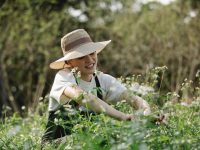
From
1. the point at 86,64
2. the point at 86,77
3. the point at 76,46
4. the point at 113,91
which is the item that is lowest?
the point at 113,91

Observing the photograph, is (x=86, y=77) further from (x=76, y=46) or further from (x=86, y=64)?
(x=76, y=46)

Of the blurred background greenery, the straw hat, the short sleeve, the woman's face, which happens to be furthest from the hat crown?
the blurred background greenery

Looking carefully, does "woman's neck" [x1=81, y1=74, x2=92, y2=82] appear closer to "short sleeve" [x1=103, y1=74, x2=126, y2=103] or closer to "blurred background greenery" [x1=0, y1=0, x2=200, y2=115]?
"short sleeve" [x1=103, y1=74, x2=126, y2=103]

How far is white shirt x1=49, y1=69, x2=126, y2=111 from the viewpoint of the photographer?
464 cm

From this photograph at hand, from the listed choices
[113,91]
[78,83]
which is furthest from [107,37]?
[78,83]

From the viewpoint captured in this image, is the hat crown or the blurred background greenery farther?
the blurred background greenery

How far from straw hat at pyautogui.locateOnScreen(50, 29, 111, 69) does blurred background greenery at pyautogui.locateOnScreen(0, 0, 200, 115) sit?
9.29 metres

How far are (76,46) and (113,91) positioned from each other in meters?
0.44

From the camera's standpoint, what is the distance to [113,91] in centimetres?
488

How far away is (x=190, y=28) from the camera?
15742mm

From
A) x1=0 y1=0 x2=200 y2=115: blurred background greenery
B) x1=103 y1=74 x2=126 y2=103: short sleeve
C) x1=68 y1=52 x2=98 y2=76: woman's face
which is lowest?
x1=0 y1=0 x2=200 y2=115: blurred background greenery

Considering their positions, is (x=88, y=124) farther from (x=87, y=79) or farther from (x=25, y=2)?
(x=25, y=2)

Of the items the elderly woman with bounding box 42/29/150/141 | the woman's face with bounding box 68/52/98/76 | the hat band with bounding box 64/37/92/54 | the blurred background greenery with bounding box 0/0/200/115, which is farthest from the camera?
the blurred background greenery with bounding box 0/0/200/115

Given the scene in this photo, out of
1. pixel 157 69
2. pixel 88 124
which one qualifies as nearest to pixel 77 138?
pixel 88 124
